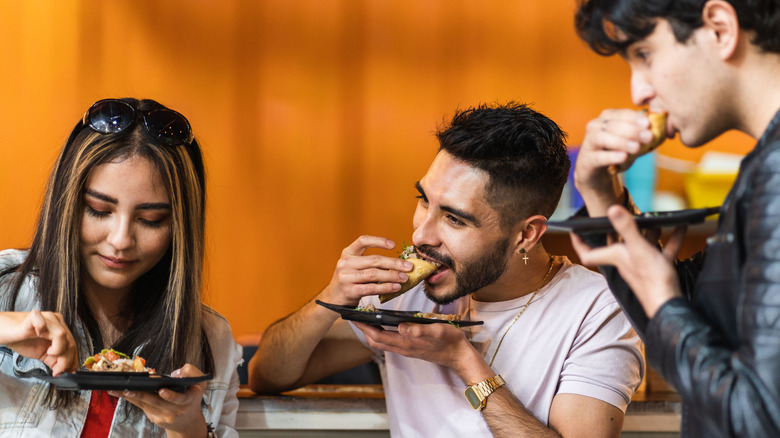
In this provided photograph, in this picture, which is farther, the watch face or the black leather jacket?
the watch face

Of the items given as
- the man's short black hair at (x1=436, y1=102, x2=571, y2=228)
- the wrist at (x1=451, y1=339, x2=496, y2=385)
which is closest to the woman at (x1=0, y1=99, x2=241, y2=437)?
the wrist at (x1=451, y1=339, x2=496, y2=385)

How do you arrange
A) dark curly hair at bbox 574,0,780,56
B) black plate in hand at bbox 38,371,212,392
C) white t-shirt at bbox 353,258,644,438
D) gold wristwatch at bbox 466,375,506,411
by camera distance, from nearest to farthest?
dark curly hair at bbox 574,0,780,56, black plate in hand at bbox 38,371,212,392, gold wristwatch at bbox 466,375,506,411, white t-shirt at bbox 353,258,644,438

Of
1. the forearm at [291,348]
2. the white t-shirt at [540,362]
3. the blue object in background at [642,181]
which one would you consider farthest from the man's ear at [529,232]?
the blue object in background at [642,181]

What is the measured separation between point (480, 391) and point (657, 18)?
4.54 ft

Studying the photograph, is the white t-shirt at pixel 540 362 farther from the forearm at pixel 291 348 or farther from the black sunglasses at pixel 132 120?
the black sunglasses at pixel 132 120

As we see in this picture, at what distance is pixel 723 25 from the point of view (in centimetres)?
142

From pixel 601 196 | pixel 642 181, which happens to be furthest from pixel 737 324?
pixel 642 181

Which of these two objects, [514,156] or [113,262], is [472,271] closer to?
[514,156]

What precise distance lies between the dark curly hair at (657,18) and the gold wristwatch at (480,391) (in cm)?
123

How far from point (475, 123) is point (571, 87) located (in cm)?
292

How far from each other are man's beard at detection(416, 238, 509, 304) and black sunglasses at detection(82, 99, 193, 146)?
937 mm

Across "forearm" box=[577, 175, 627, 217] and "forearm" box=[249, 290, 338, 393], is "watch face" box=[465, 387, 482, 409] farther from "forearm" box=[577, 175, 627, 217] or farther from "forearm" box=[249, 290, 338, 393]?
"forearm" box=[577, 175, 627, 217]

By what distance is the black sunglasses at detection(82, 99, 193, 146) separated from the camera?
8.23ft

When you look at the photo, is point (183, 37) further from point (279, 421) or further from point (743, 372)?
point (743, 372)
